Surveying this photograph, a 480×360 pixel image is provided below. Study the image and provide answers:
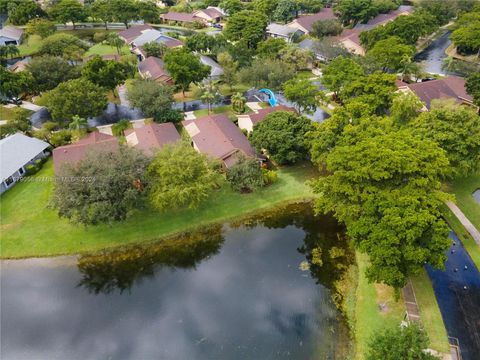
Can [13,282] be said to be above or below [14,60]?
above

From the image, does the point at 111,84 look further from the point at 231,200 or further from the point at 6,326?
the point at 6,326

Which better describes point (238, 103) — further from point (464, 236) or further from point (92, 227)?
point (464, 236)

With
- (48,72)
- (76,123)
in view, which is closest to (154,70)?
(48,72)

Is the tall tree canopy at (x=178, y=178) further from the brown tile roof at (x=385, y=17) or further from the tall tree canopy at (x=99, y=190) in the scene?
the brown tile roof at (x=385, y=17)

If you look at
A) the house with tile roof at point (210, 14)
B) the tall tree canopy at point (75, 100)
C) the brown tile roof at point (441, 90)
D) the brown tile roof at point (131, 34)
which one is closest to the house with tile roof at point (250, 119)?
the tall tree canopy at point (75, 100)

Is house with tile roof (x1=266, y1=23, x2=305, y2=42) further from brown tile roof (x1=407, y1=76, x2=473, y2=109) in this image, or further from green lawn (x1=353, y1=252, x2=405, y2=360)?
green lawn (x1=353, y1=252, x2=405, y2=360)

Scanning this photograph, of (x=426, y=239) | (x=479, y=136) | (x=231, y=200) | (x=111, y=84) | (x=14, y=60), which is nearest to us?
(x=426, y=239)

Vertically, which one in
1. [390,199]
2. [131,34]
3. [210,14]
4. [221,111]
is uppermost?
[390,199]

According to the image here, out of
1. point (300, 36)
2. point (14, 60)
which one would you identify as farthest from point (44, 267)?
point (300, 36)
